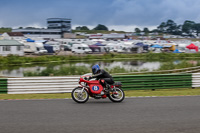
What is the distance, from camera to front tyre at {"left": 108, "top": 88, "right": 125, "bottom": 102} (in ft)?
38.8

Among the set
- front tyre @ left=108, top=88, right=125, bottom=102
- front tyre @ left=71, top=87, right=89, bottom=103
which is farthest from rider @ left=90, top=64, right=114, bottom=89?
front tyre @ left=71, top=87, right=89, bottom=103

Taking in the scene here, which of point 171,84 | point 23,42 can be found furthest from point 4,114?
point 23,42

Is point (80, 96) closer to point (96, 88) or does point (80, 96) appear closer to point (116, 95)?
point (96, 88)

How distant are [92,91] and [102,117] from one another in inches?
112

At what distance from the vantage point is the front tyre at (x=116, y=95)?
11828 mm

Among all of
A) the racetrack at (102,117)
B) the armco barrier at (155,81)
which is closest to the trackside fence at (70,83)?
the armco barrier at (155,81)

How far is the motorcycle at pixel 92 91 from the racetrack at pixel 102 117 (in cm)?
30

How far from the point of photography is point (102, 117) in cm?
885

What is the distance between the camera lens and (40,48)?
67.8 metres

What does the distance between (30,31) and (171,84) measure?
4553 inches

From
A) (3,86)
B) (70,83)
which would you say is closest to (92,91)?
(70,83)

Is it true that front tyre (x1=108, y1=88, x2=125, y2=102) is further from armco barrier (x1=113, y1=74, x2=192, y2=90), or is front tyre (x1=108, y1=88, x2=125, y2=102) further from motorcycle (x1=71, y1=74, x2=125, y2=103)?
armco barrier (x1=113, y1=74, x2=192, y2=90)

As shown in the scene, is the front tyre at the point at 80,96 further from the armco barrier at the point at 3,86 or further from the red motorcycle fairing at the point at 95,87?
the armco barrier at the point at 3,86

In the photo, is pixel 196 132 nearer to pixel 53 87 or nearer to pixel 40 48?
pixel 53 87
